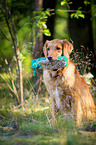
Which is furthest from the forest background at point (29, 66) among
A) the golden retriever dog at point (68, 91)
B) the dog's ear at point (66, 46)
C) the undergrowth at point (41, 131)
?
the golden retriever dog at point (68, 91)

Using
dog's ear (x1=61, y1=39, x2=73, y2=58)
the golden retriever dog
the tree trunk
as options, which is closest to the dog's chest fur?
the golden retriever dog

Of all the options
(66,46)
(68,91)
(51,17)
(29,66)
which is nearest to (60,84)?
(68,91)

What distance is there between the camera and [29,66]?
6.10 meters

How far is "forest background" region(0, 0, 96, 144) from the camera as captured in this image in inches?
149

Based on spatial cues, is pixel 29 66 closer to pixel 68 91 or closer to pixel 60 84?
pixel 60 84

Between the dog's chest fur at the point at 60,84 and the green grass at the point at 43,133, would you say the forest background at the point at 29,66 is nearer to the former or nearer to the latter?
the green grass at the point at 43,133

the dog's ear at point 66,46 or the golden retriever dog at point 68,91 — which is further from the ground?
the dog's ear at point 66,46

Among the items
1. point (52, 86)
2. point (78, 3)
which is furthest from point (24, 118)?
point (78, 3)

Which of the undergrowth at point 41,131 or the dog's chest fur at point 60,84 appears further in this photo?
the dog's chest fur at point 60,84

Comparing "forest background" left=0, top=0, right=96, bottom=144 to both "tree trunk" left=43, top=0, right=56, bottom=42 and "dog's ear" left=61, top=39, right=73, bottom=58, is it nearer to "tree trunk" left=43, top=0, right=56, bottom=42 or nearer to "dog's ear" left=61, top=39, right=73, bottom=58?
"tree trunk" left=43, top=0, right=56, bottom=42

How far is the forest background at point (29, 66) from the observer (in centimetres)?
378

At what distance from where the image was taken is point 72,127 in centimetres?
334

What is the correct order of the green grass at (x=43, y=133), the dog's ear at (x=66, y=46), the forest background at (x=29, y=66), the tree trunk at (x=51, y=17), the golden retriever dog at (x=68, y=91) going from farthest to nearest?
1. the tree trunk at (x=51, y=17)
2. the dog's ear at (x=66, y=46)
3. the golden retriever dog at (x=68, y=91)
4. the forest background at (x=29, y=66)
5. the green grass at (x=43, y=133)

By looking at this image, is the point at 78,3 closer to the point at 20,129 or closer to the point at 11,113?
the point at 11,113
